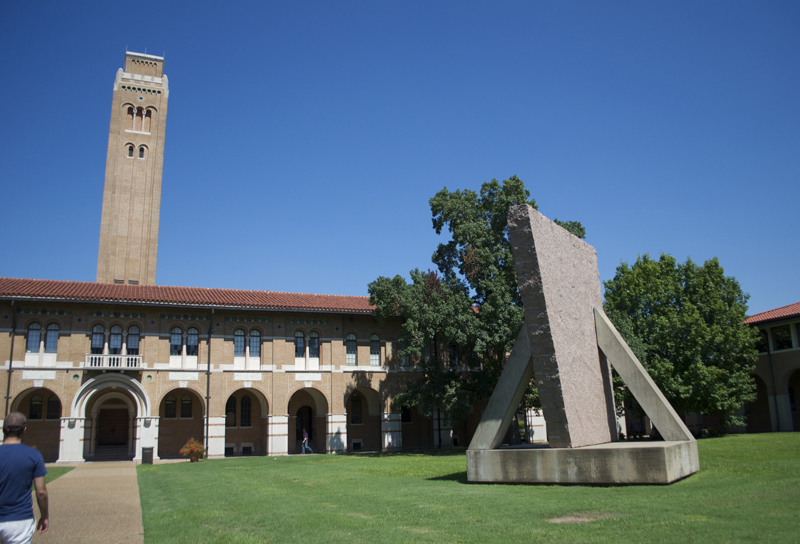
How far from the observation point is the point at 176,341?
31.0m

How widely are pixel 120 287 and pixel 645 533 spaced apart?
3055 cm

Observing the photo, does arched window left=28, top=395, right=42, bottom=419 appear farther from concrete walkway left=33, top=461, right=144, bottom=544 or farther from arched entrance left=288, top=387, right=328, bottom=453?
concrete walkway left=33, top=461, right=144, bottom=544

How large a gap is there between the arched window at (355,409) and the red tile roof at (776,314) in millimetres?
23665

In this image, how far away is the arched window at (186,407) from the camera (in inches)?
1297

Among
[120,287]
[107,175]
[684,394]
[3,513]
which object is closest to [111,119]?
[107,175]

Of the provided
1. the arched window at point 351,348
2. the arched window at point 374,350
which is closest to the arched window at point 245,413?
the arched window at point 351,348

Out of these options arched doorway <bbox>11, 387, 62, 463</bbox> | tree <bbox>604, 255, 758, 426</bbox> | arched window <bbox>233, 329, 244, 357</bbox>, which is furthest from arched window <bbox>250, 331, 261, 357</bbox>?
tree <bbox>604, 255, 758, 426</bbox>

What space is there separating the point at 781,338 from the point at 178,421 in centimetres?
3477

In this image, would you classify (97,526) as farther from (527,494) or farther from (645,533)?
(645,533)

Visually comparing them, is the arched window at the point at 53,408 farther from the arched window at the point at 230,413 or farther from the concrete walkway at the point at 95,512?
the concrete walkway at the point at 95,512

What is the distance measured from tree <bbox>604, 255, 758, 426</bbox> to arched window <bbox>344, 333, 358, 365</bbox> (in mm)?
13994

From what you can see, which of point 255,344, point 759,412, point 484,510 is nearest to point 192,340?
point 255,344

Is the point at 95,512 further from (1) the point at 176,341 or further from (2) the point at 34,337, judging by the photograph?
(2) the point at 34,337

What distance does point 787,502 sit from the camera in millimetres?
8719
